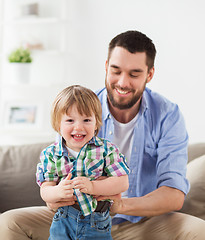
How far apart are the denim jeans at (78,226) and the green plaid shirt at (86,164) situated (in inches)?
2.4

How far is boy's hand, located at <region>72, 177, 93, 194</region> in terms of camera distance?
148cm

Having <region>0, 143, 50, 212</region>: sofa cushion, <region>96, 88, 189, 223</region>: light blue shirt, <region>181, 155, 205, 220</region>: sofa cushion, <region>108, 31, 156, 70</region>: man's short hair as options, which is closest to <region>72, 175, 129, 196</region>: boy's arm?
<region>96, 88, 189, 223</region>: light blue shirt

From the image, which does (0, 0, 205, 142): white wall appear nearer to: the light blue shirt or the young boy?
the light blue shirt

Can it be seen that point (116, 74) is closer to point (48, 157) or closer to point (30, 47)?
point (48, 157)

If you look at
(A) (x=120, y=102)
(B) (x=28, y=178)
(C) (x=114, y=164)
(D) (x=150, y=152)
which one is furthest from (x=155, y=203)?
(B) (x=28, y=178)

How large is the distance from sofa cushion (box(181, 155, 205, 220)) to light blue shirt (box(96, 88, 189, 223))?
271 mm

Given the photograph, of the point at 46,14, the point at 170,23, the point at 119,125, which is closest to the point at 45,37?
the point at 46,14

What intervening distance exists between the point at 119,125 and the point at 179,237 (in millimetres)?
622

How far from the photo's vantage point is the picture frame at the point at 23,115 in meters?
4.41

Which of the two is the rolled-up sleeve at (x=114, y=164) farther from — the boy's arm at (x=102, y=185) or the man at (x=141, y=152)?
the man at (x=141, y=152)

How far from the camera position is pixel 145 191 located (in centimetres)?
216

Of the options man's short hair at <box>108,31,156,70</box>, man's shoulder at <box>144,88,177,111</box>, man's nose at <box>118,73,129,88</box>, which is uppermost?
man's short hair at <box>108,31,156,70</box>

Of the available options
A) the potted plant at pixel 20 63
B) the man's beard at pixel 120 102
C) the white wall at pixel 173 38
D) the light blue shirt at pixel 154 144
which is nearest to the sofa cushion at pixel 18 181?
the light blue shirt at pixel 154 144

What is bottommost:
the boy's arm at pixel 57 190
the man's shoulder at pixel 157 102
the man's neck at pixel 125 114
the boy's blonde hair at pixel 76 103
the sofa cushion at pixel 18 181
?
the sofa cushion at pixel 18 181
